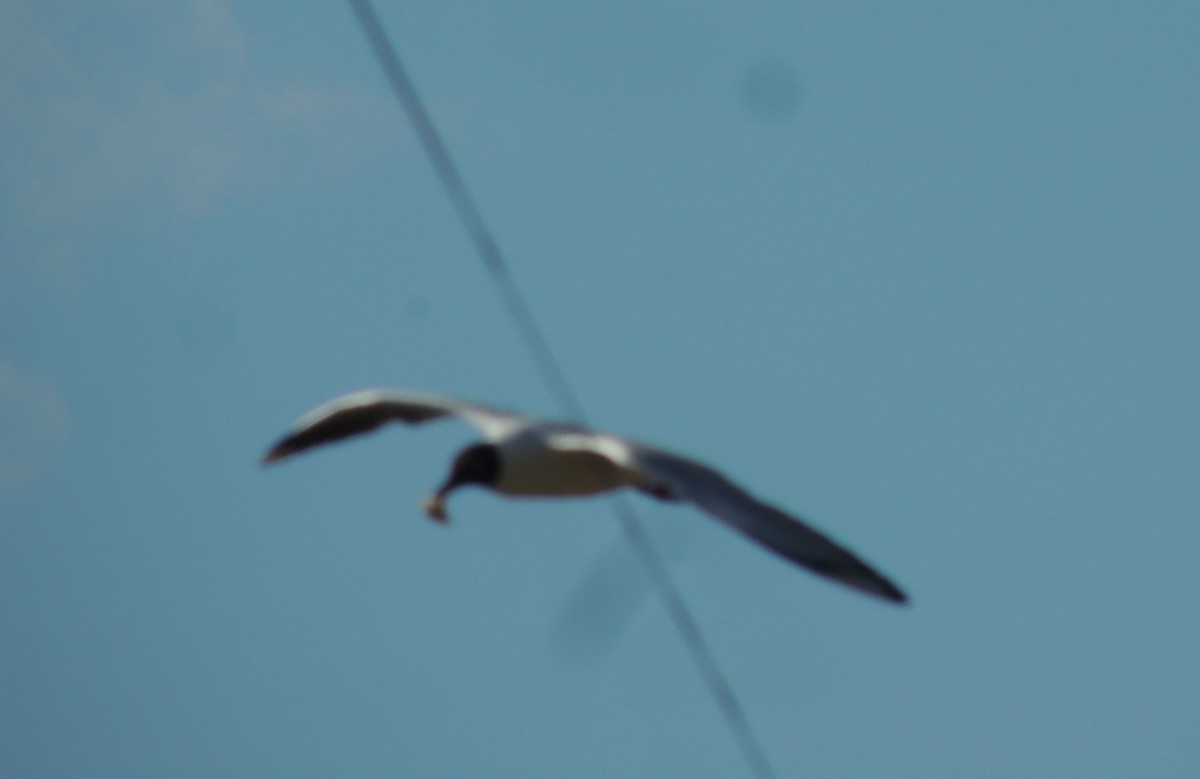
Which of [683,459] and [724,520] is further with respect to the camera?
[683,459]

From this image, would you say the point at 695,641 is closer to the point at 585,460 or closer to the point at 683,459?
the point at 683,459

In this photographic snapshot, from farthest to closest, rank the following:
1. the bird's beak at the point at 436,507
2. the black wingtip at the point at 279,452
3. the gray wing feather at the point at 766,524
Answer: the black wingtip at the point at 279,452
the bird's beak at the point at 436,507
the gray wing feather at the point at 766,524

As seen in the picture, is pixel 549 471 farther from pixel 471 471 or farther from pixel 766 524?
pixel 766 524

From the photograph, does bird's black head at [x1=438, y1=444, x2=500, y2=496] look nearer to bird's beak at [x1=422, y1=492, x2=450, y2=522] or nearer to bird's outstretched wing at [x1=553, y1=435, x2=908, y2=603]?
bird's beak at [x1=422, y1=492, x2=450, y2=522]

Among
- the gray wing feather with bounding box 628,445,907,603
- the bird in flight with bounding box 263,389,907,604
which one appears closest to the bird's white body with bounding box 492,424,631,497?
the bird in flight with bounding box 263,389,907,604

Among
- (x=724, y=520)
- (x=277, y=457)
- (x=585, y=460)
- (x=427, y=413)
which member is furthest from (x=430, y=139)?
(x=277, y=457)

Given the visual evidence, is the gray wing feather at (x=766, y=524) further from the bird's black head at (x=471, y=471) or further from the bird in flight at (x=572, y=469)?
the bird's black head at (x=471, y=471)

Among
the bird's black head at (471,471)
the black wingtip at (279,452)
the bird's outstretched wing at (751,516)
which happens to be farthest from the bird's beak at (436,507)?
the black wingtip at (279,452)

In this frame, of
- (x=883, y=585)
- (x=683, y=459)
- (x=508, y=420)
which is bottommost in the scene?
(x=883, y=585)
